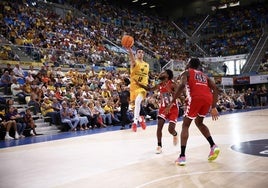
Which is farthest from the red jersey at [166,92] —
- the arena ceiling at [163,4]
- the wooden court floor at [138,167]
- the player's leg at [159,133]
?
the arena ceiling at [163,4]

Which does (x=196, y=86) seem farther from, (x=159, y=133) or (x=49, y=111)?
(x=49, y=111)

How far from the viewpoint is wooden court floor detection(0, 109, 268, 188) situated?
3.78 metres

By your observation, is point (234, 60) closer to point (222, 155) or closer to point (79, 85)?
point (79, 85)

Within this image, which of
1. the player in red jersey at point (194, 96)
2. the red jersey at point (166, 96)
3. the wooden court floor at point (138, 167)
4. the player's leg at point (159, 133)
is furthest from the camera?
the red jersey at point (166, 96)

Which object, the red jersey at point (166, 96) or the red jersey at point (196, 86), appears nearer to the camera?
the red jersey at point (196, 86)

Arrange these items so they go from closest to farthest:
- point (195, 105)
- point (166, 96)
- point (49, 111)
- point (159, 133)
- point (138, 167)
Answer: point (138, 167) → point (195, 105) → point (159, 133) → point (166, 96) → point (49, 111)

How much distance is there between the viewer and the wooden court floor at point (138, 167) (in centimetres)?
378

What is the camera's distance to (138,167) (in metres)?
4.69

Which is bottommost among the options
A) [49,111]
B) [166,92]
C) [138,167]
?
[138,167]

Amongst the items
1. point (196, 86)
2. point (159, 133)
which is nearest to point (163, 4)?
point (159, 133)

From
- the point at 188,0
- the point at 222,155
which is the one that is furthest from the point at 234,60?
the point at 222,155

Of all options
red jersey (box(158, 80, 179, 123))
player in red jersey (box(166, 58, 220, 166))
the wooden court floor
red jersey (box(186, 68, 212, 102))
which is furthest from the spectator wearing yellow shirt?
red jersey (box(186, 68, 212, 102))

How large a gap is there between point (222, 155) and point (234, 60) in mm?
25074

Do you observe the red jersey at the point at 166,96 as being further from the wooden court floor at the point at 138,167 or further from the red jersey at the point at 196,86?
the red jersey at the point at 196,86
